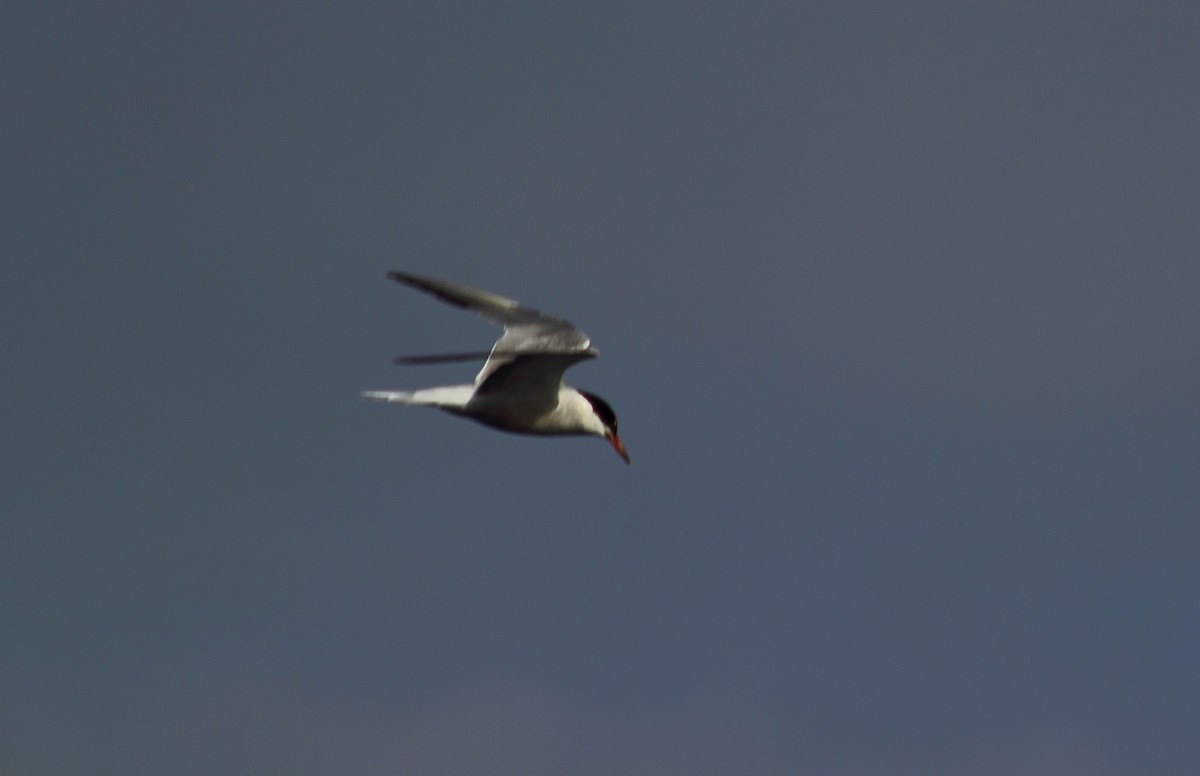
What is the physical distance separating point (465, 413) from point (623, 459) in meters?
4.13

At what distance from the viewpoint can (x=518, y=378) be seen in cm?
1725

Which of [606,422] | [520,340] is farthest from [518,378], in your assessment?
[606,422]

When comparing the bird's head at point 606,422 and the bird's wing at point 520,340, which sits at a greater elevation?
the bird's head at point 606,422

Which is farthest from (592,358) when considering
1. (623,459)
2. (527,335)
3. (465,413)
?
(623,459)

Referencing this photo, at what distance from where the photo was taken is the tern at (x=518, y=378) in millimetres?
15805

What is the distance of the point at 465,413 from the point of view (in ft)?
57.3

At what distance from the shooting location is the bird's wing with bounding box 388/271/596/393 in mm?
15695

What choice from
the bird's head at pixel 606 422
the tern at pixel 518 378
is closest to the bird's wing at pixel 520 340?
the tern at pixel 518 378

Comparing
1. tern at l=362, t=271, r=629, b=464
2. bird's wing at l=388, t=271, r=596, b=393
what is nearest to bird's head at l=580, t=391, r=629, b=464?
tern at l=362, t=271, r=629, b=464

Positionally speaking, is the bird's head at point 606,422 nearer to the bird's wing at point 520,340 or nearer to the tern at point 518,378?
the tern at point 518,378

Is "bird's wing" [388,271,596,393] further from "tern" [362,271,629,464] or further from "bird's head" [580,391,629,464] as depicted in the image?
"bird's head" [580,391,629,464]

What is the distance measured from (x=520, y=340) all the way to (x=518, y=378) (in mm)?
812

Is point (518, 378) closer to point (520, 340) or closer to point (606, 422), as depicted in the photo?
point (520, 340)

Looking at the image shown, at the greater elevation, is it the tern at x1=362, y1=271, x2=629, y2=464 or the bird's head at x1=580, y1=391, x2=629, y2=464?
the bird's head at x1=580, y1=391, x2=629, y2=464
